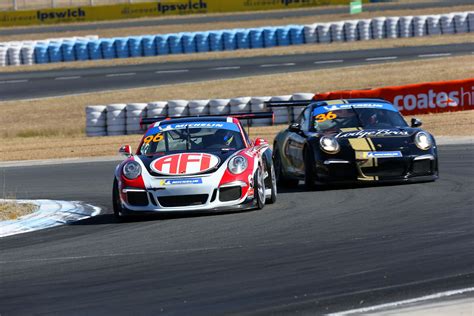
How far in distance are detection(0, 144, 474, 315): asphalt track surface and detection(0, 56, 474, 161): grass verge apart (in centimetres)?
1386

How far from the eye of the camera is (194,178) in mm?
11844

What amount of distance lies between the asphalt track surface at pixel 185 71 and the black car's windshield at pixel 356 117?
2159cm

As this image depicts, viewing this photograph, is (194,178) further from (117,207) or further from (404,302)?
(404,302)

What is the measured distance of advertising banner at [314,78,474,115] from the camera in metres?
25.2

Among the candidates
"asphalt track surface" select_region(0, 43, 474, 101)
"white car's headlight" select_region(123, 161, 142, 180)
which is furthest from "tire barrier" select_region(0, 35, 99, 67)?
"white car's headlight" select_region(123, 161, 142, 180)

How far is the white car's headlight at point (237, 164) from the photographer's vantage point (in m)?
12.1

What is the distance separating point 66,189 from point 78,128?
519 inches

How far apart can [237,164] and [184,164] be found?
605 millimetres

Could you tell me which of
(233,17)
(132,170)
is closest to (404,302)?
(132,170)

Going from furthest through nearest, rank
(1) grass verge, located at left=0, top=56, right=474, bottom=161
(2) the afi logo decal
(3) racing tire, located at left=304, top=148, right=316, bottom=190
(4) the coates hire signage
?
1. (4) the coates hire signage
2. (1) grass verge, located at left=0, top=56, right=474, bottom=161
3. (3) racing tire, located at left=304, top=148, right=316, bottom=190
4. (2) the afi logo decal

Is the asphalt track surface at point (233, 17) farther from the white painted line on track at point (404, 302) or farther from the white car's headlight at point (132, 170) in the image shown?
the white painted line on track at point (404, 302)

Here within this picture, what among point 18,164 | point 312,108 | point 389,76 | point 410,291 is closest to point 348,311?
point 410,291

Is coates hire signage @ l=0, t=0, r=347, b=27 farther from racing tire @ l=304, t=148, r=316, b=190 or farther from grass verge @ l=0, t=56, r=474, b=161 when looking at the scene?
racing tire @ l=304, t=148, r=316, b=190

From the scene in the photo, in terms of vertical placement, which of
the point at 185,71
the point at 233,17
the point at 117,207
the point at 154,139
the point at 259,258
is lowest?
the point at 185,71
